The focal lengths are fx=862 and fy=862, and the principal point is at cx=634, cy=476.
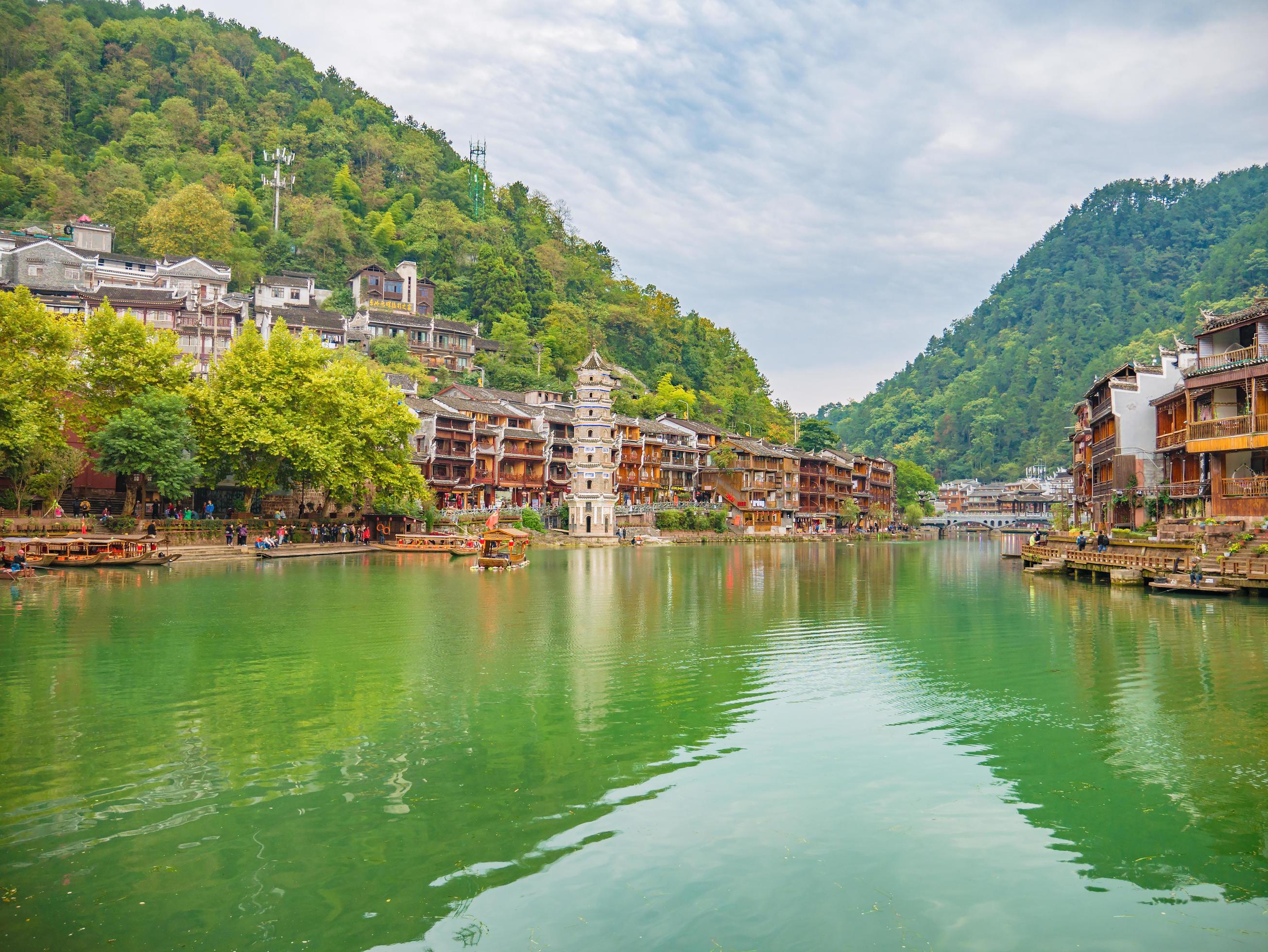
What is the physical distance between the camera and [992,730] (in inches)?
546

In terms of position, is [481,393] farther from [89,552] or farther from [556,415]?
[89,552]

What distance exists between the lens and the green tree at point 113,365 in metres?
45.8

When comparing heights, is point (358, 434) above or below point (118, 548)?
above

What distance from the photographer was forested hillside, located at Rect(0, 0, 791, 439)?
98.4 metres

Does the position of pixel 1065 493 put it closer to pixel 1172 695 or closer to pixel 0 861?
pixel 1172 695

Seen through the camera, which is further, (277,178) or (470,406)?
(277,178)

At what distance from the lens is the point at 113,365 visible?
46094 mm

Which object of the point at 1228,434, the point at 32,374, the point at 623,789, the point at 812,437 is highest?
the point at 812,437

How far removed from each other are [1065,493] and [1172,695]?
146 meters

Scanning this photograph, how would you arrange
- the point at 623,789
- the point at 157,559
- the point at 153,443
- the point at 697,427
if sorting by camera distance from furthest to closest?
1. the point at 697,427
2. the point at 153,443
3. the point at 157,559
4. the point at 623,789

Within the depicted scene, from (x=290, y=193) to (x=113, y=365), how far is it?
77.3 metres

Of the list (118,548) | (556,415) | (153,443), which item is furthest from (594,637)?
(556,415)

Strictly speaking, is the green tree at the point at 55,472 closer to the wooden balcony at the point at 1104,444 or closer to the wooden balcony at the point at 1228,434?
the wooden balcony at the point at 1228,434

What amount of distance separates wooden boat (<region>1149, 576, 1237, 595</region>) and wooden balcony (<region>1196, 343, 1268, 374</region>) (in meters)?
9.87
